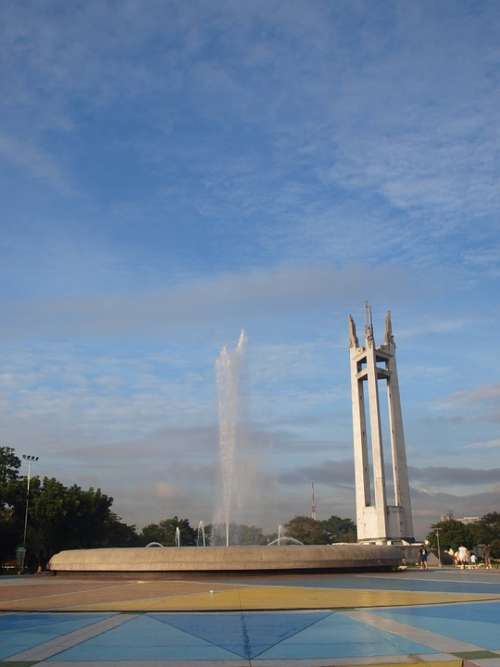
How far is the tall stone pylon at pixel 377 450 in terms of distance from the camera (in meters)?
53.2

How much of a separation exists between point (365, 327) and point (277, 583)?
43.7 metres

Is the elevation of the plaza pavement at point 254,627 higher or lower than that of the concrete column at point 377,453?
lower

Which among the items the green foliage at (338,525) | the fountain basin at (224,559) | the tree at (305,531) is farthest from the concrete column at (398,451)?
the green foliage at (338,525)

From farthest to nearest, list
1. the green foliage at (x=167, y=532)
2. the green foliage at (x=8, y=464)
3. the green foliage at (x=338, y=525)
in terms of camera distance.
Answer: the green foliage at (x=338, y=525), the green foliage at (x=167, y=532), the green foliage at (x=8, y=464)

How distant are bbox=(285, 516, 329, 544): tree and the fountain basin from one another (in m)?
56.4

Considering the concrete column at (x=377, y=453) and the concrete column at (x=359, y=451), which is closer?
the concrete column at (x=377, y=453)

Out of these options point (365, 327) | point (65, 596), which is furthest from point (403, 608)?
point (365, 327)

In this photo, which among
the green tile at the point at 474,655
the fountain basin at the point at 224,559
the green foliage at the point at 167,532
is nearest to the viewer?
the green tile at the point at 474,655

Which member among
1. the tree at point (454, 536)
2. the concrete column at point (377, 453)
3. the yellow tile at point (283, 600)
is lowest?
the tree at point (454, 536)

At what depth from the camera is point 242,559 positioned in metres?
19.6

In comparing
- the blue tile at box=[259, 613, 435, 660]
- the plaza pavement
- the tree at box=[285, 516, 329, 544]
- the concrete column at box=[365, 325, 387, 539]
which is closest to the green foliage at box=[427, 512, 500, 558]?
the tree at box=[285, 516, 329, 544]

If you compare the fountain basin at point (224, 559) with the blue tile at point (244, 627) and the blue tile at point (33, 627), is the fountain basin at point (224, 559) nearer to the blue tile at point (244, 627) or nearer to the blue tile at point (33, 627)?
the blue tile at point (33, 627)

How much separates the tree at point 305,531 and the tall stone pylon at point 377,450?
2267cm

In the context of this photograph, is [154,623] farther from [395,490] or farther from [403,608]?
[395,490]
